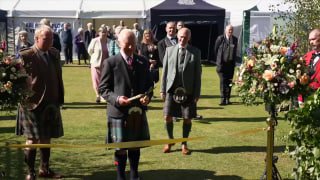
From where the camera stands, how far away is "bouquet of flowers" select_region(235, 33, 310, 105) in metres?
5.25

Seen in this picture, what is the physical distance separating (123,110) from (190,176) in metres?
1.51

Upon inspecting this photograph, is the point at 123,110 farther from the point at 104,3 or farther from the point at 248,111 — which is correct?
the point at 104,3

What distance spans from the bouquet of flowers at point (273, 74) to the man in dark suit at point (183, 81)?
1.72m

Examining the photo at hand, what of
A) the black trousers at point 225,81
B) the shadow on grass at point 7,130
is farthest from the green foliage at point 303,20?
the shadow on grass at point 7,130

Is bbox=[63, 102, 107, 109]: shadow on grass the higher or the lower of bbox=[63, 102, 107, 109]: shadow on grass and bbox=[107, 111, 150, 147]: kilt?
the lower

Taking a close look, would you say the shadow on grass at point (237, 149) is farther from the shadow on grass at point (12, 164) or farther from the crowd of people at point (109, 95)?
the shadow on grass at point (12, 164)

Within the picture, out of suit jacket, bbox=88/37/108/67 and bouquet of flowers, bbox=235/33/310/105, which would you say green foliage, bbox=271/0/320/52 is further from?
bouquet of flowers, bbox=235/33/310/105

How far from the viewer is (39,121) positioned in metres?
5.79

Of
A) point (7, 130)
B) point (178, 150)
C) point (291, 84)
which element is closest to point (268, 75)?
point (291, 84)

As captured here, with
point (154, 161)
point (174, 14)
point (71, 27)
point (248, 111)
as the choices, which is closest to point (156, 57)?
point (248, 111)

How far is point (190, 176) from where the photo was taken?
6.39 metres

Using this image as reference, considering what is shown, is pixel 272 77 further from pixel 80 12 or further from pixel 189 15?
pixel 80 12

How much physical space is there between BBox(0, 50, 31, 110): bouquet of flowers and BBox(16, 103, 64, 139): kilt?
2.12 ft

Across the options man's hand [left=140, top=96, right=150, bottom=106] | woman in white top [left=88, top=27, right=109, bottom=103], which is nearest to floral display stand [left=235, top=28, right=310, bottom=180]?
man's hand [left=140, top=96, right=150, bottom=106]
